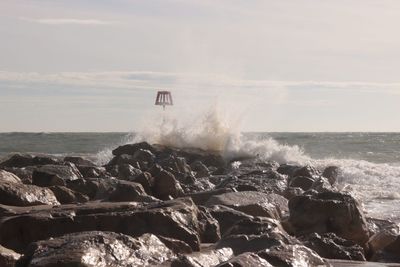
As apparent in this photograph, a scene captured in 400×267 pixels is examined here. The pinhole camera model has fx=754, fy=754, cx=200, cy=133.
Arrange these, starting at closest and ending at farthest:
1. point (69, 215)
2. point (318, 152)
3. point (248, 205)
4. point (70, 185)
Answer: point (69, 215) → point (248, 205) → point (70, 185) → point (318, 152)

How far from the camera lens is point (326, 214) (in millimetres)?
7477

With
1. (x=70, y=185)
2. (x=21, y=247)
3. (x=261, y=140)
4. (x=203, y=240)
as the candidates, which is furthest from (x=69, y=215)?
(x=261, y=140)

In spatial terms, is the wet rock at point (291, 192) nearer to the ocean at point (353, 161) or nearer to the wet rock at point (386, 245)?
the ocean at point (353, 161)

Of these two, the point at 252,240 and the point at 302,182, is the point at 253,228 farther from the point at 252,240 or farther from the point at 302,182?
the point at 302,182

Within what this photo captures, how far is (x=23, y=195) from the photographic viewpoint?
7.64 metres

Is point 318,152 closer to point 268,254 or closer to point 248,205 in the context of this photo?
point 248,205

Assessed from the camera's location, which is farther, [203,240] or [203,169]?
[203,169]

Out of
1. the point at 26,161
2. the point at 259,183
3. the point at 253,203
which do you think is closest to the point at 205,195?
the point at 253,203

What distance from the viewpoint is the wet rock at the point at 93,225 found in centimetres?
594

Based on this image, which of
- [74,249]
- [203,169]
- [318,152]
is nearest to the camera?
[74,249]

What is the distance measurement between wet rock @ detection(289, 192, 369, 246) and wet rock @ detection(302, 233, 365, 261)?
951 millimetres

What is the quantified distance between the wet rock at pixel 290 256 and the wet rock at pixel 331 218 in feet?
6.72

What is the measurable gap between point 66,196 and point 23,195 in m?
0.93

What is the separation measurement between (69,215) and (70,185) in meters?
3.56
